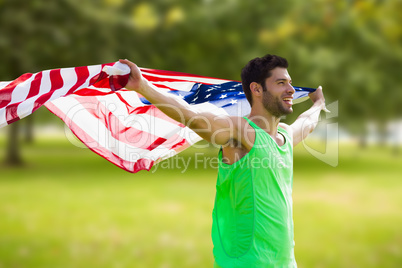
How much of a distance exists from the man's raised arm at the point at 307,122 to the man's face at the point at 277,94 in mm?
580

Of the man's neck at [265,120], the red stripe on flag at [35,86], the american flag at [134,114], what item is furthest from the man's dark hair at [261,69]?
the red stripe on flag at [35,86]

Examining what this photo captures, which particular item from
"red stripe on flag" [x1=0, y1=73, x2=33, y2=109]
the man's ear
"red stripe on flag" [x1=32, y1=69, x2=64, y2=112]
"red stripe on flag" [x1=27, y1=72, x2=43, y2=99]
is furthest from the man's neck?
"red stripe on flag" [x1=0, y1=73, x2=33, y2=109]

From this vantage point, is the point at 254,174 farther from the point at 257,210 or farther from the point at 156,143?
the point at 156,143

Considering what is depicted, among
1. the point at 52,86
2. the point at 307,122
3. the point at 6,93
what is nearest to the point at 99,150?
the point at 52,86

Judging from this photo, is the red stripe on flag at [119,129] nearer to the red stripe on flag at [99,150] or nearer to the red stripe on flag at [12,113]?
the red stripe on flag at [99,150]

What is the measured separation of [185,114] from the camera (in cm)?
240

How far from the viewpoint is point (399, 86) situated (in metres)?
16.4

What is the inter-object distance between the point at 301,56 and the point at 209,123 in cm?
1269

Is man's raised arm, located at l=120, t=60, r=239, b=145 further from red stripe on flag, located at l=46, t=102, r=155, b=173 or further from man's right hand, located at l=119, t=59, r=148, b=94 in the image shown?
red stripe on flag, located at l=46, t=102, r=155, b=173

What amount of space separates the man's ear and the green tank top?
0.21m

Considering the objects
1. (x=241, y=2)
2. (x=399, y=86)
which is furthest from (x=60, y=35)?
(x=399, y=86)

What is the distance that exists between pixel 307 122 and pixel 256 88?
895 millimetres

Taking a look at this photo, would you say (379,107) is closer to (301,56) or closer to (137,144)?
(301,56)

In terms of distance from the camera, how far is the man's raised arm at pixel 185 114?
2.32 metres
